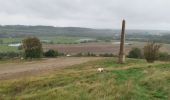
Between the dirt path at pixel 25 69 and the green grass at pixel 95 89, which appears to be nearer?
the green grass at pixel 95 89

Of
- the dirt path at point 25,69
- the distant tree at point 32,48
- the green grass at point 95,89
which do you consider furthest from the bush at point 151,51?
the distant tree at point 32,48

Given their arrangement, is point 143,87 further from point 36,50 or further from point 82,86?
point 36,50

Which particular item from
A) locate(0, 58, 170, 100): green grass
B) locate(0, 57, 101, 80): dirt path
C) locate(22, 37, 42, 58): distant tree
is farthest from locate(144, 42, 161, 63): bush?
locate(22, 37, 42, 58): distant tree

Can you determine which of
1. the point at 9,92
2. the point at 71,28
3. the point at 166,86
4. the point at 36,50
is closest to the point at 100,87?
the point at 166,86

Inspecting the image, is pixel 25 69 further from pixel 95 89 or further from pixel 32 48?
pixel 32 48

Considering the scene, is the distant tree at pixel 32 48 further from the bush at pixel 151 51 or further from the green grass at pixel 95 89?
the green grass at pixel 95 89

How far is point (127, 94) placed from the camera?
31.4 feet

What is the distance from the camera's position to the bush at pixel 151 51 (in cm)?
2436

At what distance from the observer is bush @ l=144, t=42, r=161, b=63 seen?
24.4m

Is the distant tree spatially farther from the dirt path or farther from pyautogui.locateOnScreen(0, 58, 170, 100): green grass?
pyautogui.locateOnScreen(0, 58, 170, 100): green grass

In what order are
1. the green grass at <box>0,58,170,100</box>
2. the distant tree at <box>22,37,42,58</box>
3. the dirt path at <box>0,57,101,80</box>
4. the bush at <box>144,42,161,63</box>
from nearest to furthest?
the green grass at <box>0,58,170,100</box>, the dirt path at <box>0,57,101,80</box>, the bush at <box>144,42,161,63</box>, the distant tree at <box>22,37,42,58</box>

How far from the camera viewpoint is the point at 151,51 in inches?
979

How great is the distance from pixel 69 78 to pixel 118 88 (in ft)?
13.6

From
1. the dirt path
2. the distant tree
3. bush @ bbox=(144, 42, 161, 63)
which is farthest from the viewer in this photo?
the distant tree
